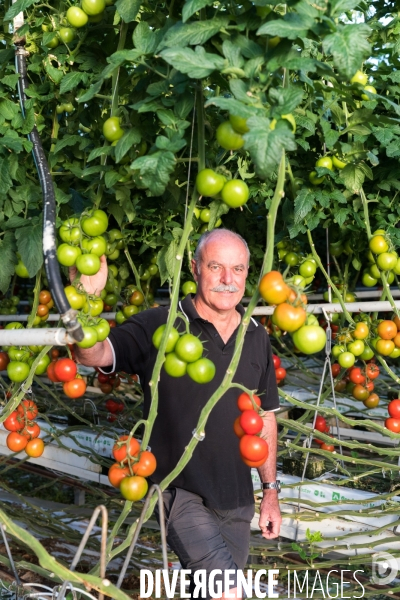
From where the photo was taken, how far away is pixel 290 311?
1.29 m

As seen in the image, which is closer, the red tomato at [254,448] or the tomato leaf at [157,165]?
the tomato leaf at [157,165]

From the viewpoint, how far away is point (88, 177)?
1.87 meters

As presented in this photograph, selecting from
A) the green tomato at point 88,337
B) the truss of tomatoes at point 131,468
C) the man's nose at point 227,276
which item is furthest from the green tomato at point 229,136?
the man's nose at point 227,276

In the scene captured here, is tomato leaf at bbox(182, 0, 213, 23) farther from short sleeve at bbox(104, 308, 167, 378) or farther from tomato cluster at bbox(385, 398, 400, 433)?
tomato cluster at bbox(385, 398, 400, 433)

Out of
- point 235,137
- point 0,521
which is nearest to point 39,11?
point 235,137

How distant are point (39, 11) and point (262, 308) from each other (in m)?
1.12

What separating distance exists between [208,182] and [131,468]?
2.05ft

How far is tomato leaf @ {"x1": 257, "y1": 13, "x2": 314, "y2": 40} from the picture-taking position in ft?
3.44

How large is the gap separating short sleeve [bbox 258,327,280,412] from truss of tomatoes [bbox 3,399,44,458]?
715mm

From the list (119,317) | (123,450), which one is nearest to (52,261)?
(123,450)

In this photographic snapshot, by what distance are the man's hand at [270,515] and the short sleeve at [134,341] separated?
55 centimetres

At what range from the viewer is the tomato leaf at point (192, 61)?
3.66 ft

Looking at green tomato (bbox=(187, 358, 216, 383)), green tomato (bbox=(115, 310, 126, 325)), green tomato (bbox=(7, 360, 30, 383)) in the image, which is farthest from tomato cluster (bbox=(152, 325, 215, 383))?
green tomato (bbox=(115, 310, 126, 325))

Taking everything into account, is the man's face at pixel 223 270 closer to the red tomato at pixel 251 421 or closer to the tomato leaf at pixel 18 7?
the red tomato at pixel 251 421
